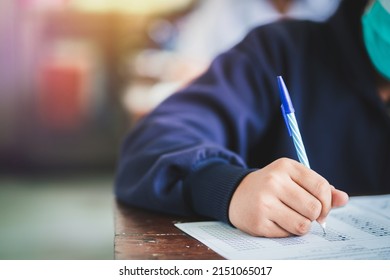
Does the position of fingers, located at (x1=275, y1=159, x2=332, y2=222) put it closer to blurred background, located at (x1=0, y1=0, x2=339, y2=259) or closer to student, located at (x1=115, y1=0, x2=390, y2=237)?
student, located at (x1=115, y1=0, x2=390, y2=237)

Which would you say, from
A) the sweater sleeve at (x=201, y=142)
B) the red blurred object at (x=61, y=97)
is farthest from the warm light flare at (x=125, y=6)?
the sweater sleeve at (x=201, y=142)

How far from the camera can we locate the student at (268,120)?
21.9 inches

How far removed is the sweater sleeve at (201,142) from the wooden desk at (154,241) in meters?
0.03

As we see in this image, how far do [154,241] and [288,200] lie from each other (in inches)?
4.8

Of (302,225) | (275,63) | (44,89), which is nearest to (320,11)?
(275,63)

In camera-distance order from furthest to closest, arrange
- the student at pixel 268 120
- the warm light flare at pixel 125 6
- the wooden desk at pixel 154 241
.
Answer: the warm light flare at pixel 125 6 < the student at pixel 268 120 < the wooden desk at pixel 154 241

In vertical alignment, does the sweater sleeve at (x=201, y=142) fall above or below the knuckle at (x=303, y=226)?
above

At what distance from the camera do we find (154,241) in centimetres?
47

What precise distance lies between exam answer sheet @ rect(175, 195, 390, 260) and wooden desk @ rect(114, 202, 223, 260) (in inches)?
0.5

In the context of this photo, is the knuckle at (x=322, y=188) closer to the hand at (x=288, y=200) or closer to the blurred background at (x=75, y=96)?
the hand at (x=288, y=200)

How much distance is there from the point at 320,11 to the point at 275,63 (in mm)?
370

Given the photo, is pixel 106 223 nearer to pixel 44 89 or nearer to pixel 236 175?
pixel 44 89

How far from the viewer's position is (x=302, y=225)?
465mm

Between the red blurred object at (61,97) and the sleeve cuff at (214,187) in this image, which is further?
the red blurred object at (61,97)
